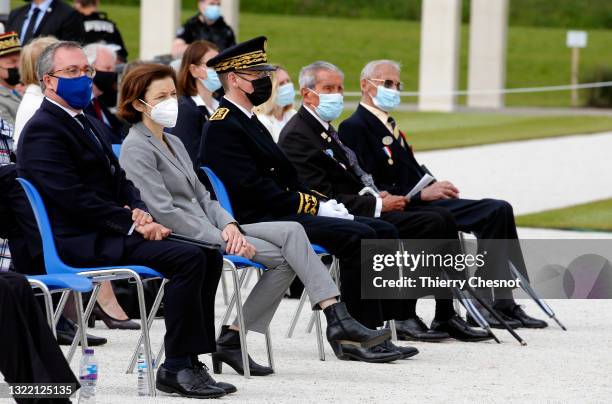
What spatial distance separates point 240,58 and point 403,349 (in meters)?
1.83

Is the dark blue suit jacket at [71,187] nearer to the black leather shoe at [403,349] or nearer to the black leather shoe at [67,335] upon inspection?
the black leather shoe at [67,335]

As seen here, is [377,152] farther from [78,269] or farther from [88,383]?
[88,383]

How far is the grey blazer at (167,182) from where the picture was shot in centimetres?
702

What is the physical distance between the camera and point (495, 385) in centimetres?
695

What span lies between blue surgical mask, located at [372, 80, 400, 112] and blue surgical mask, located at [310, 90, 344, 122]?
0.43 metres

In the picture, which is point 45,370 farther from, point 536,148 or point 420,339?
point 536,148

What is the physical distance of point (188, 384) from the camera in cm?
643

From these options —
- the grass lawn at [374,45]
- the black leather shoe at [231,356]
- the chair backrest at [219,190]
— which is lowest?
the grass lawn at [374,45]

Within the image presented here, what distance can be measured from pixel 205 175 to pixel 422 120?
24132mm

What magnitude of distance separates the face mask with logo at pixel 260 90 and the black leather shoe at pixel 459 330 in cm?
184

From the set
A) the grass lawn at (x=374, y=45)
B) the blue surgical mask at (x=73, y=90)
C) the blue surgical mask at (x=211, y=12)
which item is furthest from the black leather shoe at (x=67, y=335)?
the grass lawn at (x=374, y=45)

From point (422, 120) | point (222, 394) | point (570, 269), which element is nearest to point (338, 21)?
point (422, 120)

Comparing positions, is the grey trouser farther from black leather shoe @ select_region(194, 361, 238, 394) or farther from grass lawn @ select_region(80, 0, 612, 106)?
grass lawn @ select_region(80, 0, 612, 106)

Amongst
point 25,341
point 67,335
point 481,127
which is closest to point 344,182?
point 67,335
